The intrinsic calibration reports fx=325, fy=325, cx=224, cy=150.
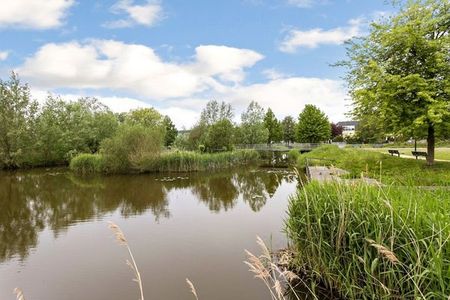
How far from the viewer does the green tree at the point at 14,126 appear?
31719mm

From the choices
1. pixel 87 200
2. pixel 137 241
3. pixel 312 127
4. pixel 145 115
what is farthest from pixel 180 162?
pixel 145 115

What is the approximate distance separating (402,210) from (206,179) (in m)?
18.5

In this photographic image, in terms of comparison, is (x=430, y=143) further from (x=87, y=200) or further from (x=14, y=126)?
(x=14, y=126)

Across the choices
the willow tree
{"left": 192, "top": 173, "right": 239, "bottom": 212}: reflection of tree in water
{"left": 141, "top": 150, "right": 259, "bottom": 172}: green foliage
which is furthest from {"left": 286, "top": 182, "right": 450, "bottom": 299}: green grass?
{"left": 141, "top": 150, "right": 259, "bottom": 172}: green foliage

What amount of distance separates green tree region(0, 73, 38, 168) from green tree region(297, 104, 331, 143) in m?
39.1

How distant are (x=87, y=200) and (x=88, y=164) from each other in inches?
566

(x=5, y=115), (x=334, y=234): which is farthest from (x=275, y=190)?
(x=5, y=115)

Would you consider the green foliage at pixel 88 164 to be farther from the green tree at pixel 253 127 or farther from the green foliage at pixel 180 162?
the green tree at pixel 253 127

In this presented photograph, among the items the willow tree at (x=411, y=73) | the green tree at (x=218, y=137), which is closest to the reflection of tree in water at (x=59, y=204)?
the willow tree at (x=411, y=73)

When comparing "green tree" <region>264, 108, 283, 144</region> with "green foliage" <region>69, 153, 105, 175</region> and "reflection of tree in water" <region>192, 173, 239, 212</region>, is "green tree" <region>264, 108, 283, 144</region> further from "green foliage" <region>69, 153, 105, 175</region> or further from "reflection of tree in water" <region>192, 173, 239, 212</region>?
"reflection of tree in water" <region>192, 173, 239, 212</region>

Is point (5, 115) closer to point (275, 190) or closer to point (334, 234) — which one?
point (275, 190)

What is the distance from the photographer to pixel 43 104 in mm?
36969

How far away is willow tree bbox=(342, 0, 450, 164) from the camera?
43.3 feet

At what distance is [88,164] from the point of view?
92.4 feet
